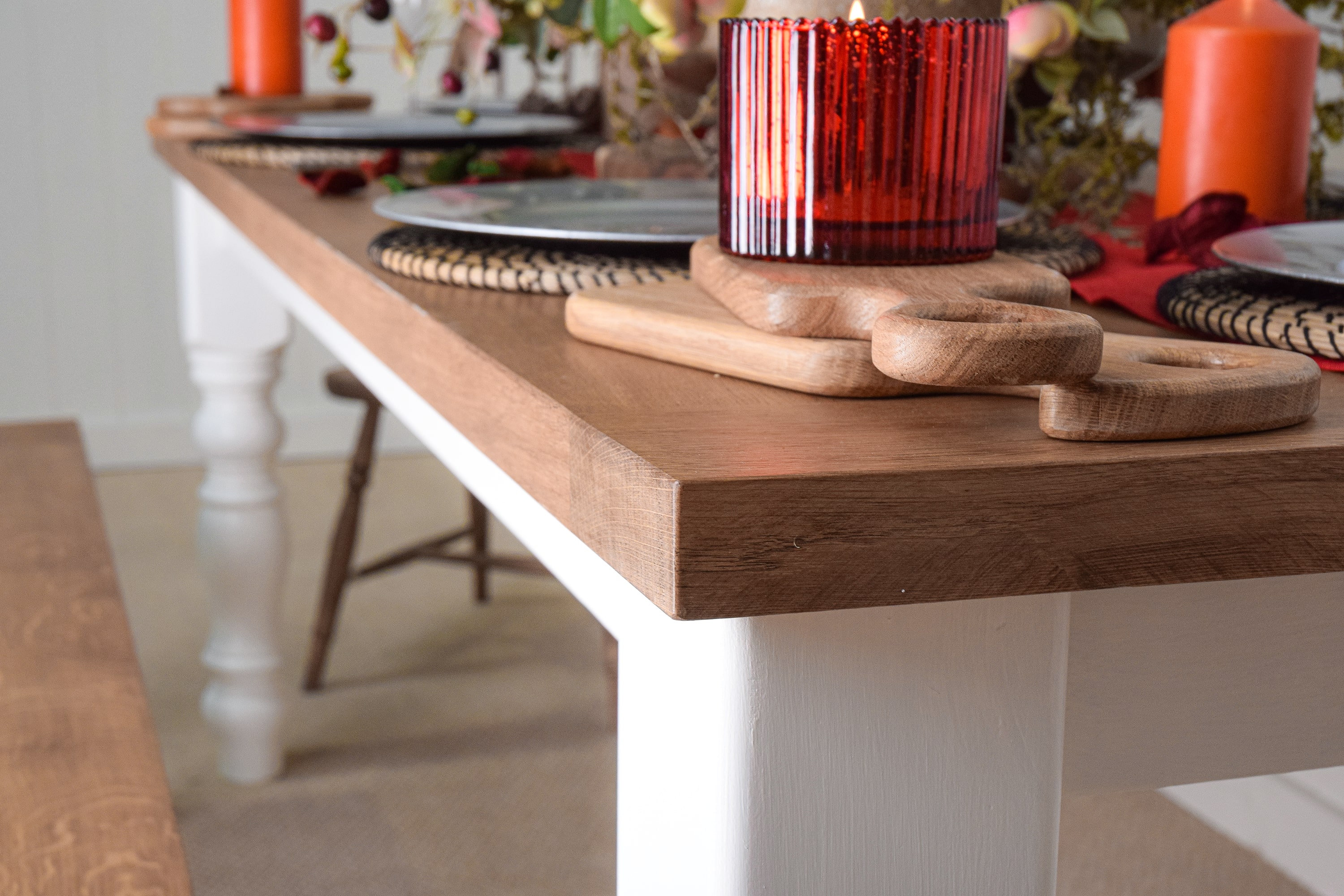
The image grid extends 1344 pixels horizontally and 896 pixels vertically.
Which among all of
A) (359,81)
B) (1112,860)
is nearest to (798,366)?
(1112,860)

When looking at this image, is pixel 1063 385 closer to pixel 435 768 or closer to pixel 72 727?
pixel 72 727

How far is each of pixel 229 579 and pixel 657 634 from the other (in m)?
1.50

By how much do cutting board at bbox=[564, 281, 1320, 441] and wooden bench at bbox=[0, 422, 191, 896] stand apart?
437 millimetres

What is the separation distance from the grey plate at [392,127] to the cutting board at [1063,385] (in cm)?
74

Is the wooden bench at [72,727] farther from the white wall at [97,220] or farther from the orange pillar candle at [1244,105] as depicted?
the white wall at [97,220]

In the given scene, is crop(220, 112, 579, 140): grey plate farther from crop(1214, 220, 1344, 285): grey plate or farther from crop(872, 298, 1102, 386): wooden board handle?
crop(872, 298, 1102, 386): wooden board handle

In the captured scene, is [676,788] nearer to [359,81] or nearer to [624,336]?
[624,336]

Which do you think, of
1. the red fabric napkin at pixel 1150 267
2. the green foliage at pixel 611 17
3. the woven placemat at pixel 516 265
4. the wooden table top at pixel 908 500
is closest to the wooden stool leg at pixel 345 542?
the green foliage at pixel 611 17

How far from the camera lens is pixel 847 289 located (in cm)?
43

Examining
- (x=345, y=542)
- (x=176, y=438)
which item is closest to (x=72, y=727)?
(x=345, y=542)

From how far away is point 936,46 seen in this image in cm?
47

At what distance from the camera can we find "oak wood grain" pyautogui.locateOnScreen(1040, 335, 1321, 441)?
0.35 metres

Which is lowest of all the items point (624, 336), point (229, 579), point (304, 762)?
point (304, 762)

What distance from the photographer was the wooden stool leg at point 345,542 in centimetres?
212
